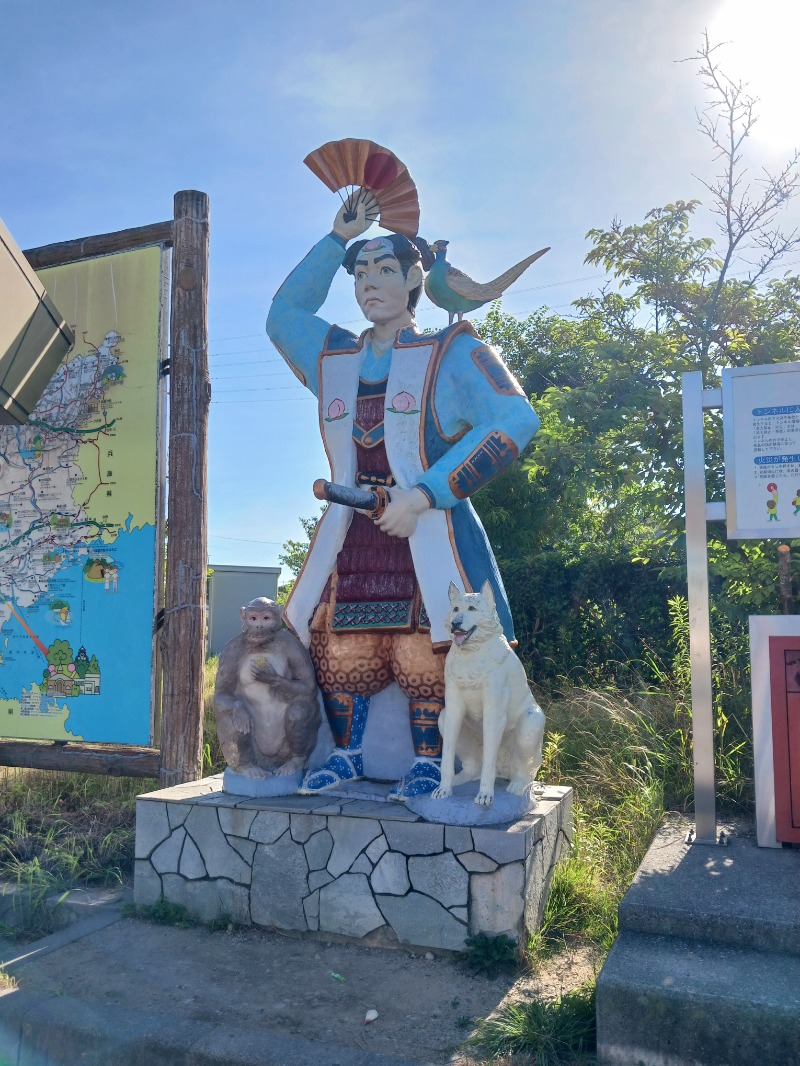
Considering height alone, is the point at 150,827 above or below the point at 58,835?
above

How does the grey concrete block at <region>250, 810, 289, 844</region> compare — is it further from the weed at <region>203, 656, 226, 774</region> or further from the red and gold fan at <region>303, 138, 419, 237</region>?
the red and gold fan at <region>303, 138, 419, 237</region>

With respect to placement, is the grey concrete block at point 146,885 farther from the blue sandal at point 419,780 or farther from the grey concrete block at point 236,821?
the blue sandal at point 419,780

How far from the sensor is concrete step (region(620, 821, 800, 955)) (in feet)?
9.66

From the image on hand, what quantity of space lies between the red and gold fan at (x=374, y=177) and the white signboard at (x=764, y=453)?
172 cm

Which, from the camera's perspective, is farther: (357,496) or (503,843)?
(357,496)

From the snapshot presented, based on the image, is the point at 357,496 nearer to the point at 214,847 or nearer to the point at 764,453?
the point at 214,847

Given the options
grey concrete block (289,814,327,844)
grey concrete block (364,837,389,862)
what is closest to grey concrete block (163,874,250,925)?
grey concrete block (289,814,327,844)

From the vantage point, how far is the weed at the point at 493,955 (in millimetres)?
3283

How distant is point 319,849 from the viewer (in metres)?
3.66

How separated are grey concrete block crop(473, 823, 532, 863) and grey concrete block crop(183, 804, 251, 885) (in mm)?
1040

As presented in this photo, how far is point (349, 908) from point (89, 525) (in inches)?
111

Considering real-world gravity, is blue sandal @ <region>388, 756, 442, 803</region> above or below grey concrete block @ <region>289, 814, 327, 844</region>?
above

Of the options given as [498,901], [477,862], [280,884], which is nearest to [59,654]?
[280,884]

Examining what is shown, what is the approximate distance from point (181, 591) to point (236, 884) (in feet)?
5.95
